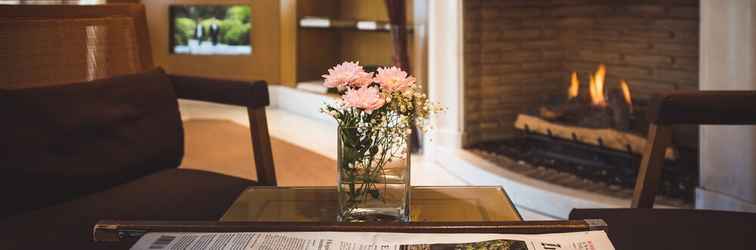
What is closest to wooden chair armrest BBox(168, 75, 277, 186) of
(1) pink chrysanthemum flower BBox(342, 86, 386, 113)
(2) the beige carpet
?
(1) pink chrysanthemum flower BBox(342, 86, 386, 113)

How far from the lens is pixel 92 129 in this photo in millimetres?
A: 1886

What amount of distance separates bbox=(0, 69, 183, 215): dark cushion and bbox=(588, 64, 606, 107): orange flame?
1794 millimetres

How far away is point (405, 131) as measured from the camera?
4.40 ft

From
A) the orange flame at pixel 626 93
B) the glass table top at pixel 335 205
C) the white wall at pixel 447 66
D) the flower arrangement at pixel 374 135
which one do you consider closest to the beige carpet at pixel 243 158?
the white wall at pixel 447 66

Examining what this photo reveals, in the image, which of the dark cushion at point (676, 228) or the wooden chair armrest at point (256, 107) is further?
the wooden chair armrest at point (256, 107)

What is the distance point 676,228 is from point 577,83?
2.09 m

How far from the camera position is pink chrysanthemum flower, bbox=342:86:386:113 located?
4.21 ft

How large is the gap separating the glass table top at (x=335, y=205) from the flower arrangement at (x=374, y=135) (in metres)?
0.09

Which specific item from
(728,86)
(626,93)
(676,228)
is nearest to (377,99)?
(676,228)

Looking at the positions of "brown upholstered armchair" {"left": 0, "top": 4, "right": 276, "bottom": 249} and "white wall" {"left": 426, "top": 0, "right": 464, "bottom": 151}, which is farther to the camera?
"white wall" {"left": 426, "top": 0, "right": 464, "bottom": 151}

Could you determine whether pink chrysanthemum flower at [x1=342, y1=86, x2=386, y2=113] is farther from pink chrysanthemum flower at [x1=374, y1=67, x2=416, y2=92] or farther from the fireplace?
the fireplace

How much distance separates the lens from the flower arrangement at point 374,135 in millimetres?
1325

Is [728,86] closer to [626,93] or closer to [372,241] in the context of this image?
[626,93]

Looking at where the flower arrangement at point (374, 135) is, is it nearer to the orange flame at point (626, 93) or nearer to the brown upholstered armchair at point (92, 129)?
the brown upholstered armchair at point (92, 129)
